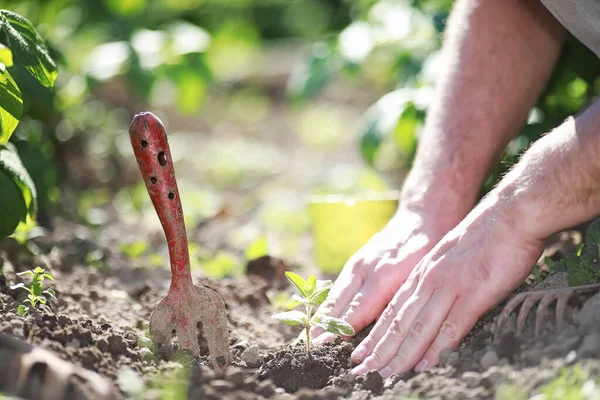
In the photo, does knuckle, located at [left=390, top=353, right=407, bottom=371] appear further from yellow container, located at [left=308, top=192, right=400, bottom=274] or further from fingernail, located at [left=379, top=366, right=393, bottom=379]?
yellow container, located at [left=308, top=192, right=400, bottom=274]

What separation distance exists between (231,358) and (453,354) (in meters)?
0.56

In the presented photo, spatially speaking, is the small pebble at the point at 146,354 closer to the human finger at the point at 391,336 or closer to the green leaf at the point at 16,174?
the human finger at the point at 391,336

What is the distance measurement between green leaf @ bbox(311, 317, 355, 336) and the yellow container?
1022 mm

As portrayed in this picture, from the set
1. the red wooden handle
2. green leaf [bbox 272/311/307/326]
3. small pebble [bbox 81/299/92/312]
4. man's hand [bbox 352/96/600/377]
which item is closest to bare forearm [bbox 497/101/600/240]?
man's hand [bbox 352/96/600/377]

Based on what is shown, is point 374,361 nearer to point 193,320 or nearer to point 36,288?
point 193,320

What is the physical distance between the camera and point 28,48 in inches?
76.1

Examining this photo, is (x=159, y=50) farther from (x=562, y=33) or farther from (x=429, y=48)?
(x=562, y=33)

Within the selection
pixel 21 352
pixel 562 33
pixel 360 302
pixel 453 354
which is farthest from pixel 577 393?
pixel 562 33

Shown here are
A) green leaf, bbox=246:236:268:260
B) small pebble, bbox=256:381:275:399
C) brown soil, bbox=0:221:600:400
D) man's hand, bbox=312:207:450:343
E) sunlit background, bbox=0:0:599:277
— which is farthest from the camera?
green leaf, bbox=246:236:268:260

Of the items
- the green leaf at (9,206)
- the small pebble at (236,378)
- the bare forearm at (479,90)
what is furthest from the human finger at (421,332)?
the green leaf at (9,206)

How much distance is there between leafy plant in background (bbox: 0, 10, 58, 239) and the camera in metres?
1.90

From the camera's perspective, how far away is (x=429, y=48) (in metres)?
3.23

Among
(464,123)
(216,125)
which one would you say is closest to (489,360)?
(464,123)

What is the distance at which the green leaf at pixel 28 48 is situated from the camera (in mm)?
1918
